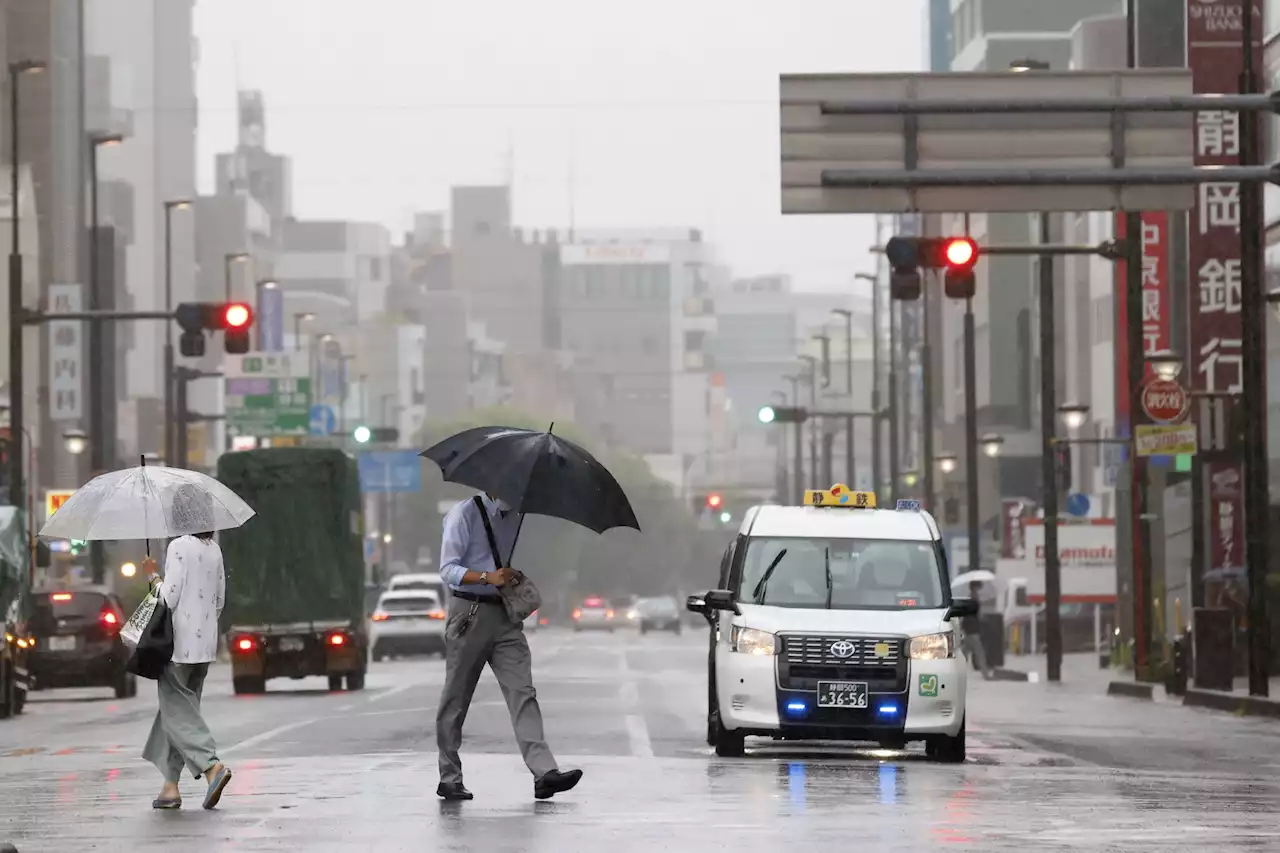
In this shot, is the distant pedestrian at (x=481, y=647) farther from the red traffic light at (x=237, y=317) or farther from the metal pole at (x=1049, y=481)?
the metal pole at (x=1049, y=481)

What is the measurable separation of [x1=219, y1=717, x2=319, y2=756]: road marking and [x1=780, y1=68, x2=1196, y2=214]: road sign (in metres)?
6.81

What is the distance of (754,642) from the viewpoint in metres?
22.7

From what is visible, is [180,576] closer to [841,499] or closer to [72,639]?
[841,499]

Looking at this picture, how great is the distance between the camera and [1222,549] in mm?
48438

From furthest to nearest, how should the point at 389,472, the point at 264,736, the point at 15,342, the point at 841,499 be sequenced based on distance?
the point at 389,472 < the point at 15,342 < the point at 264,736 < the point at 841,499

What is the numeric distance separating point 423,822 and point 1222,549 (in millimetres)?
34132

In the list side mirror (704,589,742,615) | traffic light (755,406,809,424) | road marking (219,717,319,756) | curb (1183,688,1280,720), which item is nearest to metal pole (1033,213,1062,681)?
curb (1183,688,1280,720)

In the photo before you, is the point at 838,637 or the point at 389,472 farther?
the point at 389,472

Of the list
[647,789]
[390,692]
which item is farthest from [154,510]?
[390,692]

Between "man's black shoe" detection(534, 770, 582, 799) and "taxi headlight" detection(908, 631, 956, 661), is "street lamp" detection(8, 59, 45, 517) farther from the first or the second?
"man's black shoe" detection(534, 770, 582, 799)

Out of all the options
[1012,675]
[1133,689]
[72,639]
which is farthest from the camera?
[1012,675]

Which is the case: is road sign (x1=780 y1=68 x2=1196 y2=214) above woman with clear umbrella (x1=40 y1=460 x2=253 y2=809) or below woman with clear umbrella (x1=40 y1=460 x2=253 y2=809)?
above

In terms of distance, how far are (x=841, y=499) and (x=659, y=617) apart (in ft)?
304

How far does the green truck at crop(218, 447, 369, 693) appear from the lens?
42.9 meters
